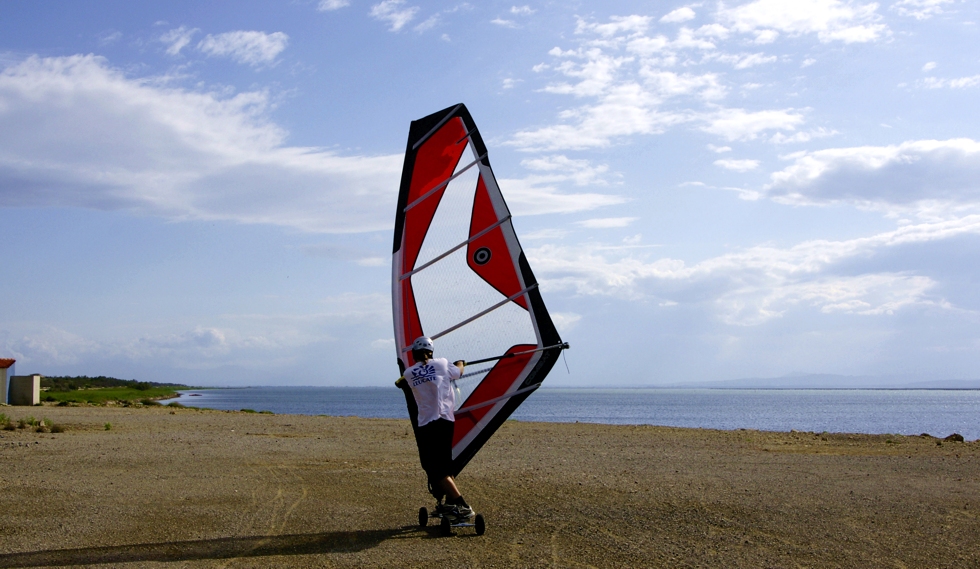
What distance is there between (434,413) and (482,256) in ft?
6.69

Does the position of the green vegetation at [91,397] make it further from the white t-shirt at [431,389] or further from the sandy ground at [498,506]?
the white t-shirt at [431,389]

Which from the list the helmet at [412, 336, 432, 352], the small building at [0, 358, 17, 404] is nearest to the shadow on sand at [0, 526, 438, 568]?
the helmet at [412, 336, 432, 352]

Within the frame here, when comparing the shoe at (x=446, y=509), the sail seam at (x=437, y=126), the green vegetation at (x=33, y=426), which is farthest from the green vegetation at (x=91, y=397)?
the shoe at (x=446, y=509)

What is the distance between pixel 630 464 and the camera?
11.9 metres

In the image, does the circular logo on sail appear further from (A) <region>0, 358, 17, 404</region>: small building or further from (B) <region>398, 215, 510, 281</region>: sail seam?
(A) <region>0, 358, 17, 404</region>: small building

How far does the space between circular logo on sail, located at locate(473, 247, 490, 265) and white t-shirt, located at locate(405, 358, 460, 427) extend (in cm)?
161

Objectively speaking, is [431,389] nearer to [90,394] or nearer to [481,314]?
[481,314]

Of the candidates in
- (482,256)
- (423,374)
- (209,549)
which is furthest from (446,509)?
(482,256)

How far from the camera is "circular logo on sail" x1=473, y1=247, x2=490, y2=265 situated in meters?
8.40

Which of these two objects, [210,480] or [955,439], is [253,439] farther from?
[955,439]

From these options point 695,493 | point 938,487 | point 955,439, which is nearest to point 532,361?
point 695,493

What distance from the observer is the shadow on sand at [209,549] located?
5.72 m

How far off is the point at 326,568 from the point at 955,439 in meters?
16.9

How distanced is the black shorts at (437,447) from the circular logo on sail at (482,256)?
200 centimetres
